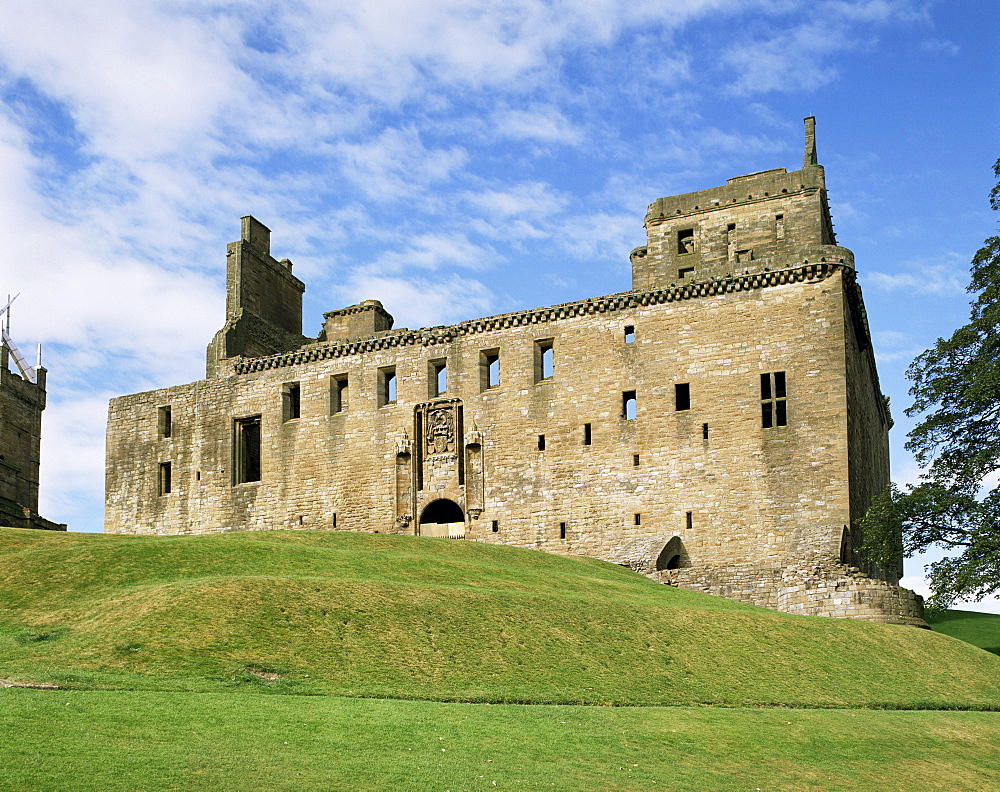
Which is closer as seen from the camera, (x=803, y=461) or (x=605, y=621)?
(x=605, y=621)

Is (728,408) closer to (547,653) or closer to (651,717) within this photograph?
(547,653)

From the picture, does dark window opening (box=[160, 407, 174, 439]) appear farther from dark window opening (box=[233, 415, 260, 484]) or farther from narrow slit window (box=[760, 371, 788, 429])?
narrow slit window (box=[760, 371, 788, 429])

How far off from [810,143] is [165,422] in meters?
32.7

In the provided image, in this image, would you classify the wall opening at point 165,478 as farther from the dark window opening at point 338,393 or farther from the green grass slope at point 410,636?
the green grass slope at point 410,636

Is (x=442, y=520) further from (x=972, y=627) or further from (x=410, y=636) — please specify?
(x=410, y=636)

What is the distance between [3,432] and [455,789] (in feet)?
136

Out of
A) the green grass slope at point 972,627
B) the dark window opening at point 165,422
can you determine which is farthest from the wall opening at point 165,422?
the green grass slope at point 972,627

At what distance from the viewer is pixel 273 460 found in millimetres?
52344

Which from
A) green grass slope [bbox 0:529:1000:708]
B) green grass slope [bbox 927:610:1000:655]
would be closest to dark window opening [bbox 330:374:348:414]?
green grass slope [bbox 0:529:1000:708]

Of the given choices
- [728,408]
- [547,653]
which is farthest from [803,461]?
[547,653]

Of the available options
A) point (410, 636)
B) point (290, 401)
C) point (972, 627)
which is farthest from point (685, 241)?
point (410, 636)

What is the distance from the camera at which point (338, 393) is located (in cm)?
5241

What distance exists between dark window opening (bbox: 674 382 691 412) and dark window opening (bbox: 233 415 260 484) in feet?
66.0

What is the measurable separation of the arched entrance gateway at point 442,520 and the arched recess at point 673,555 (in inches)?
340
